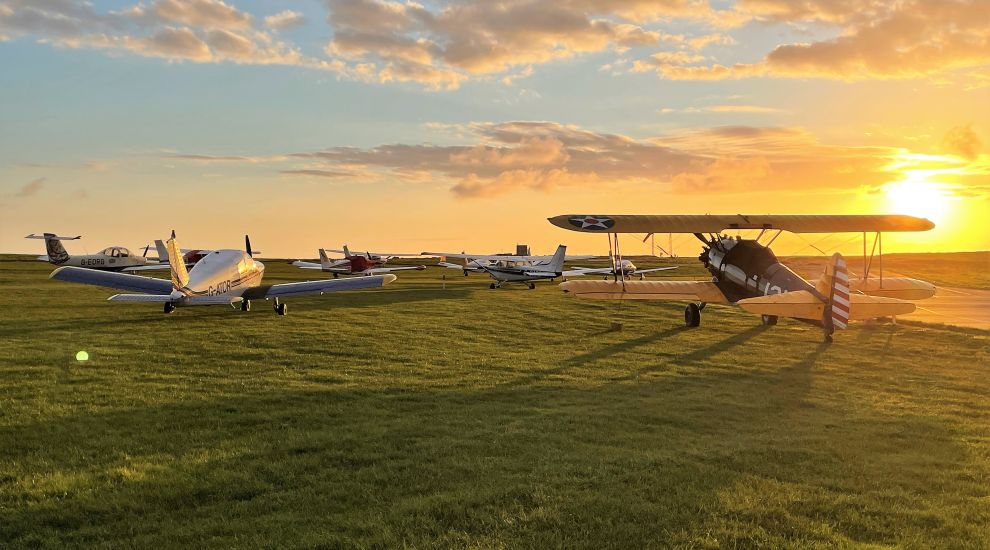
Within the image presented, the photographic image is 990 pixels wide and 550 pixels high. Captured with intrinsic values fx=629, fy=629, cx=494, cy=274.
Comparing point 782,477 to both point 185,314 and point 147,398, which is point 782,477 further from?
point 185,314

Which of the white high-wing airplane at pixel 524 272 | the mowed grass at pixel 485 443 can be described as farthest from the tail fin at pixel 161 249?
the mowed grass at pixel 485 443

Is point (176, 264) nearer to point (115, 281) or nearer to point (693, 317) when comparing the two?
Result: point (115, 281)

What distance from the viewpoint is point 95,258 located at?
5869 cm

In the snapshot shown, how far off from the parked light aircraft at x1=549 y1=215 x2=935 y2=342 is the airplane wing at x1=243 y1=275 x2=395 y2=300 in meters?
7.09

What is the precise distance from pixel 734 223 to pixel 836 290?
4.33 metres

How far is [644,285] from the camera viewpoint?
70.1 ft

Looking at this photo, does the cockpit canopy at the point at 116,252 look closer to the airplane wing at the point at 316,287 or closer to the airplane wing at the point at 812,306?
the airplane wing at the point at 316,287

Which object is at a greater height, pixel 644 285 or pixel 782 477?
pixel 644 285

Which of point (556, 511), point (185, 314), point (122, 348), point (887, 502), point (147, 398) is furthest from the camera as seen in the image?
point (185, 314)

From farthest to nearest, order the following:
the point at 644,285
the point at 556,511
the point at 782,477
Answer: the point at 644,285 → the point at 782,477 → the point at 556,511

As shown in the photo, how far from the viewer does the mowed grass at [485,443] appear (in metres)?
5.65

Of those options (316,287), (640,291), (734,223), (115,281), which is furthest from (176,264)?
(734,223)

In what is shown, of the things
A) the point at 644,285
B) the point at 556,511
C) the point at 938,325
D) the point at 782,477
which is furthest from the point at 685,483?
the point at 938,325

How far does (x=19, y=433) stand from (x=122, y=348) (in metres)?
7.27
